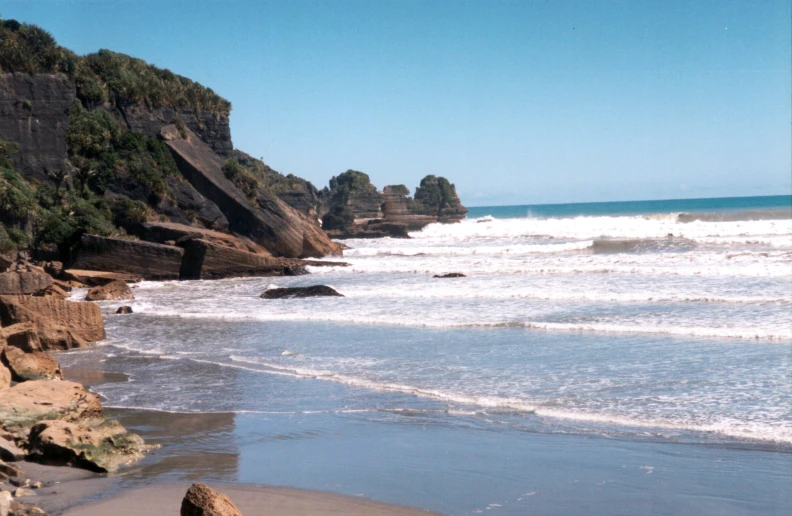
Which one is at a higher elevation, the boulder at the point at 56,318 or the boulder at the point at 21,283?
the boulder at the point at 21,283

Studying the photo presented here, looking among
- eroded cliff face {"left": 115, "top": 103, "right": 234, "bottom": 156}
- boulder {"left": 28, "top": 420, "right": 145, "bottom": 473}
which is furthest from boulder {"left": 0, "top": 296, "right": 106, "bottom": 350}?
eroded cliff face {"left": 115, "top": 103, "right": 234, "bottom": 156}

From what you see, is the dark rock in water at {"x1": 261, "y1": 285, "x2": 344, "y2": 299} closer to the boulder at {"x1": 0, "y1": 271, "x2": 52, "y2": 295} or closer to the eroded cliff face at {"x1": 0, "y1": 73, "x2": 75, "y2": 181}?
the boulder at {"x1": 0, "y1": 271, "x2": 52, "y2": 295}

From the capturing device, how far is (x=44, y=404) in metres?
7.66

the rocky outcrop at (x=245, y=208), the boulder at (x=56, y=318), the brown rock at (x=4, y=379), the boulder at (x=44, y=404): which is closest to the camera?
the boulder at (x=44, y=404)

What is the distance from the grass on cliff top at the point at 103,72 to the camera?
107ft

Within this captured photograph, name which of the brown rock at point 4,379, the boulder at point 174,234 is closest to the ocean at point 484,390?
the brown rock at point 4,379

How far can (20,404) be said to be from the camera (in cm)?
752

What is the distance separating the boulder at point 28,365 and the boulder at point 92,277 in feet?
51.5

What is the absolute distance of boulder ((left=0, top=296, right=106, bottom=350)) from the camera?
43.5 feet

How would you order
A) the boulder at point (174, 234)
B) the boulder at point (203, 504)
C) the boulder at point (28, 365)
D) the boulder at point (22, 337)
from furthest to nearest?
the boulder at point (174, 234)
the boulder at point (22, 337)
the boulder at point (28, 365)
the boulder at point (203, 504)

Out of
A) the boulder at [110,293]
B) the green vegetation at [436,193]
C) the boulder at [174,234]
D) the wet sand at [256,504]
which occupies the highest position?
the green vegetation at [436,193]

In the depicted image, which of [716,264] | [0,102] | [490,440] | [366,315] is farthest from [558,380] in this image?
[0,102]

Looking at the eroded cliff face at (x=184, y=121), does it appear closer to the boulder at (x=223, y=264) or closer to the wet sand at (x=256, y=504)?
the boulder at (x=223, y=264)

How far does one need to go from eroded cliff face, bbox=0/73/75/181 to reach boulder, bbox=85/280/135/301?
9738 mm
